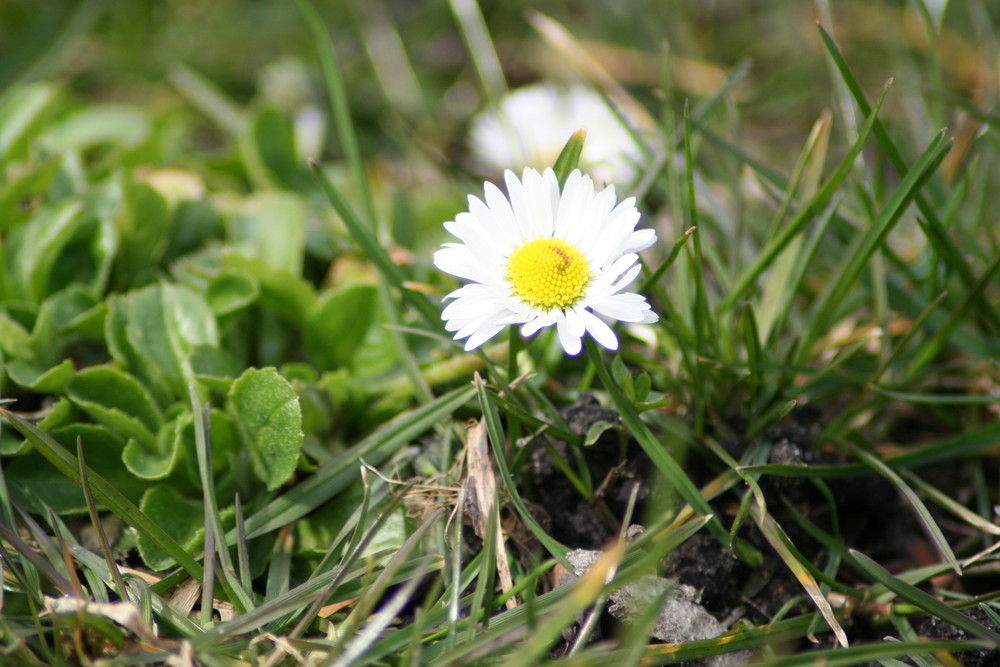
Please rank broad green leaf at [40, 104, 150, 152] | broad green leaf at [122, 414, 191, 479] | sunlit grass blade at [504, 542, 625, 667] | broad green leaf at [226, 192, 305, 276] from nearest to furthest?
1. sunlit grass blade at [504, 542, 625, 667]
2. broad green leaf at [122, 414, 191, 479]
3. broad green leaf at [226, 192, 305, 276]
4. broad green leaf at [40, 104, 150, 152]

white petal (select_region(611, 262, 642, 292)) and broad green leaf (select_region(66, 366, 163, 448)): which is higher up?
white petal (select_region(611, 262, 642, 292))

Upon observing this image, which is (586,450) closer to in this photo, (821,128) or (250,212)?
(821,128)

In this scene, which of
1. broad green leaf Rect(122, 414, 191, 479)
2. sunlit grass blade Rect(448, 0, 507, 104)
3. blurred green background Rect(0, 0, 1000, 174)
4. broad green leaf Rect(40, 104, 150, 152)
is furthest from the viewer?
blurred green background Rect(0, 0, 1000, 174)

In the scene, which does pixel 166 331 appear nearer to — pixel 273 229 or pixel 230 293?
pixel 230 293

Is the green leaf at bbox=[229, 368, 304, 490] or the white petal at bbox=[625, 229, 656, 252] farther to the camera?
the green leaf at bbox=[229, 368, 304, 490]

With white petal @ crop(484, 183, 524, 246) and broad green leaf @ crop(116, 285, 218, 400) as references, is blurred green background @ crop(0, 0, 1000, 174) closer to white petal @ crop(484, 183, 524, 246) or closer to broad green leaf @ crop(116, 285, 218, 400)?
broad green leaf @ crop(116, 285, 218, 400)

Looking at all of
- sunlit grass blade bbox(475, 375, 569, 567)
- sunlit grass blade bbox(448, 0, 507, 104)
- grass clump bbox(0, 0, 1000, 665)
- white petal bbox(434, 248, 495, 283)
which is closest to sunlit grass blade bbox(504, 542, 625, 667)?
grass clump bbox(0, 0, 1000, 665)

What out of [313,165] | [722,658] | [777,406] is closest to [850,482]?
[777,406]
